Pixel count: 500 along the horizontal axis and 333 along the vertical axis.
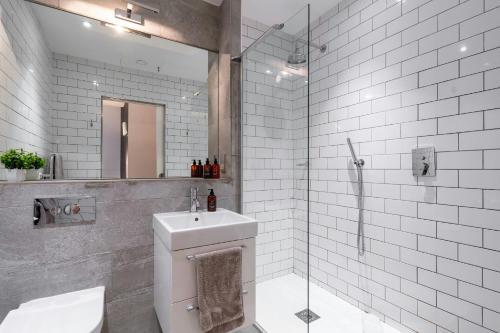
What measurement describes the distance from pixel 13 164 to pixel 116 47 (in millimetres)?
1017

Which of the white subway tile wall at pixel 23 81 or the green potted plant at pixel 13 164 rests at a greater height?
the white subway tile wall at pixel 23 81

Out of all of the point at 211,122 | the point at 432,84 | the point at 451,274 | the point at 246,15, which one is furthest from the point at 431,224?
the point at 246,15

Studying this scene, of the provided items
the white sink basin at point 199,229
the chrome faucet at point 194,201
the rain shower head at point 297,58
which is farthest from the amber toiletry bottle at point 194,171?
the rain shower head at point 297,58

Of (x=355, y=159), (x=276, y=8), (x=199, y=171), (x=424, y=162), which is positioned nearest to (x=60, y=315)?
(x=199, y=171)

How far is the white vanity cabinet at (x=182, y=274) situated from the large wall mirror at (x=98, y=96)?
58cm

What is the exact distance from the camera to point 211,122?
Answer: 7.20ft

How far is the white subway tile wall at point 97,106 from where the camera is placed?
160 cm

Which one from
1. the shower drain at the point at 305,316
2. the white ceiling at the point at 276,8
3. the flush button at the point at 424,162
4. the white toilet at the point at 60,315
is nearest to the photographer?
the white toilet at the point at 60,315

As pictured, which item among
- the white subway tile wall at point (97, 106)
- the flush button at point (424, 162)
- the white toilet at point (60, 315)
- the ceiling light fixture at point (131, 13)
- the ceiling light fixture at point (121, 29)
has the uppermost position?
the ceiling light fixture at point (131, 13)

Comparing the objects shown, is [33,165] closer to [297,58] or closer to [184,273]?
[184,273]

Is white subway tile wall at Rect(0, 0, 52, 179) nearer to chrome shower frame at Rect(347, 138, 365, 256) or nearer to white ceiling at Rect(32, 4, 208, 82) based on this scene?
white ceiling at Rect(32, 4, 208, 82)

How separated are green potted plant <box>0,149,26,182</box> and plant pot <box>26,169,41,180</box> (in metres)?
0.05

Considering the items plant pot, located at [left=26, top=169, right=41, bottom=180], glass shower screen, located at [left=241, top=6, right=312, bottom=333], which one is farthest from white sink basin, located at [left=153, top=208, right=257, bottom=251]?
plant pot, located at [left=26, top=169, right=41, bottom=180]

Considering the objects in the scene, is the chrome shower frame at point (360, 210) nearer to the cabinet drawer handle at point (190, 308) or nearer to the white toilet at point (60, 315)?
the cabinet drawer handle at point (190, 308)
